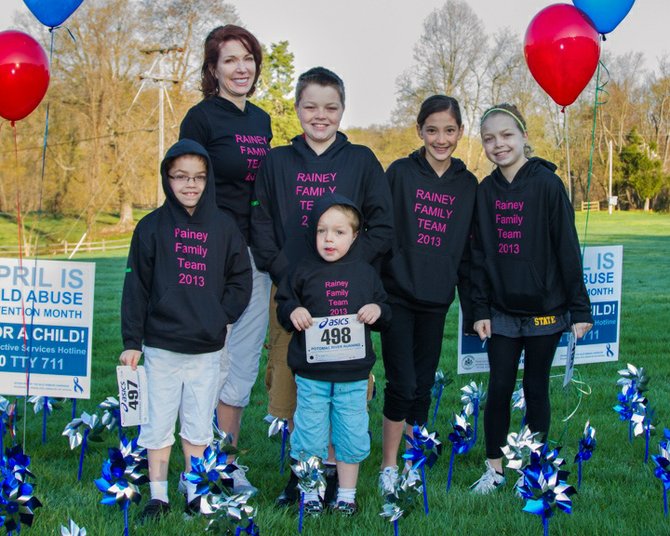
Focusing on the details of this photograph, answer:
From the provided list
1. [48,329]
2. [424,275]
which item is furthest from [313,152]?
[48,329]

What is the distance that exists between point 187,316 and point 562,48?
8.63 feet

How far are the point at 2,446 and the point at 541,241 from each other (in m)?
3.26

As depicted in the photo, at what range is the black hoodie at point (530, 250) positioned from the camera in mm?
3920

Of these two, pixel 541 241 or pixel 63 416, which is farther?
pixel 63 416

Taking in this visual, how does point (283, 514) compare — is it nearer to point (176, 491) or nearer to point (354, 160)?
point (176, 491)

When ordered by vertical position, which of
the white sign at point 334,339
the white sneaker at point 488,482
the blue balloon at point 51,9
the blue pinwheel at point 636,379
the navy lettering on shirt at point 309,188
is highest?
the blue balloon at point 51,9

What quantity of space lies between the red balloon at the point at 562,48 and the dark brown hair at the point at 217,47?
1662mm

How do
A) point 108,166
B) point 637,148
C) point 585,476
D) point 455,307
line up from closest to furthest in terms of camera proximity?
point 585,476 → point 455,307 → point 108,166 → point 637,148

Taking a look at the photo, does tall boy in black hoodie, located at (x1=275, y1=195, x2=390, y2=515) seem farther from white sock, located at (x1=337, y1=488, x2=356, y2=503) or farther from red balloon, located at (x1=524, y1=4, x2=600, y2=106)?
red balloon, located at (x1=524, y1=4, x2=600, y2=106)

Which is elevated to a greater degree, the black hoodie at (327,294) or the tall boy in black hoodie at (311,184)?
the tall boy in black hoodie at (311,184)

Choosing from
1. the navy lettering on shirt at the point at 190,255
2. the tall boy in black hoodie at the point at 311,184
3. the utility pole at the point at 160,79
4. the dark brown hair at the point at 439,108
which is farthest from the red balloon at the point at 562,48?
the utility pole at the point at 160,79

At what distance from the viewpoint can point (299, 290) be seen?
12.0ft

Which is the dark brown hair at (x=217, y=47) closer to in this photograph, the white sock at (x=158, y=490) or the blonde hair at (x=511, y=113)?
the blonde hair at (x=511, y=113)

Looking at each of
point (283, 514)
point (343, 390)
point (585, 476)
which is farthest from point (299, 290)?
point (585, 476)
